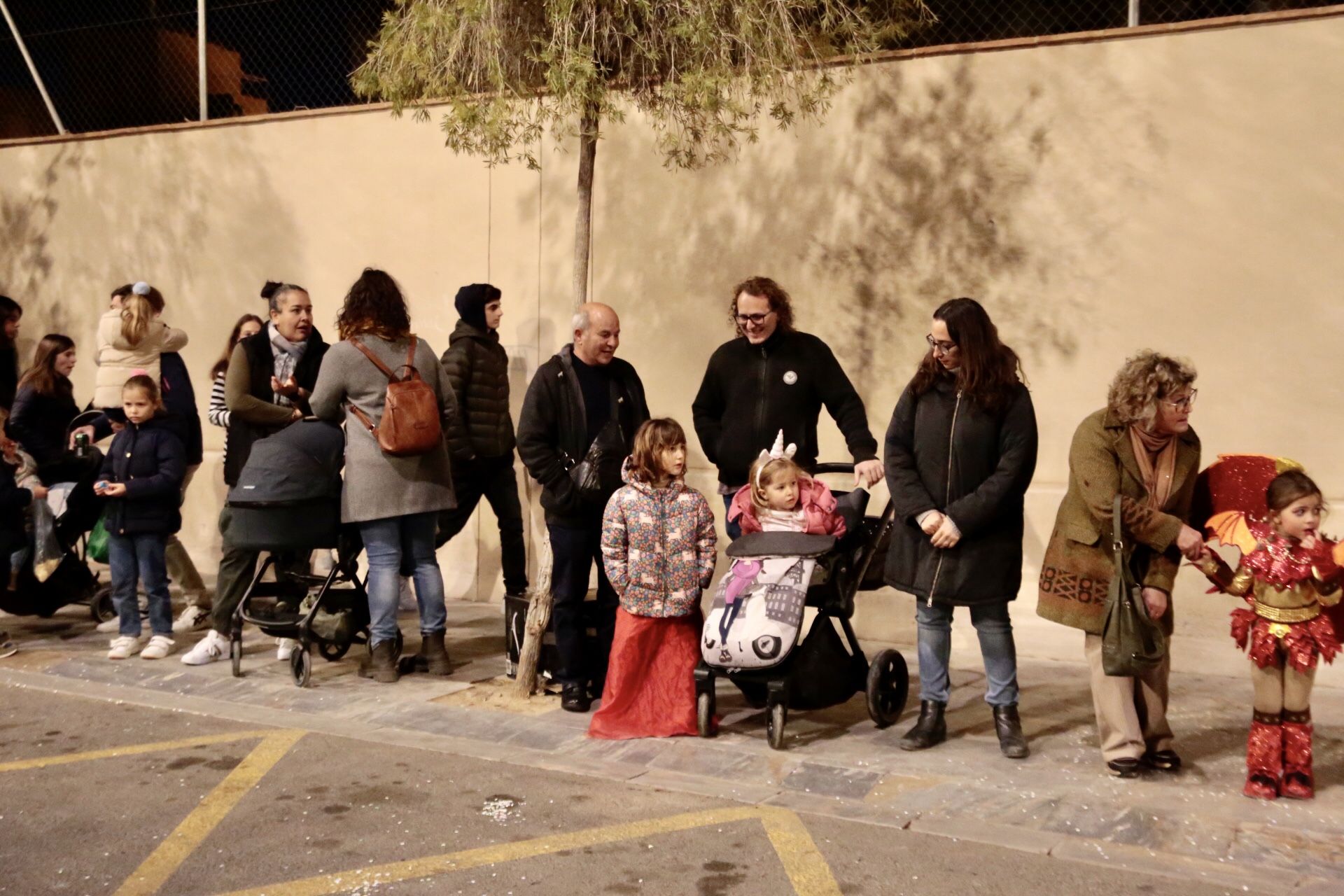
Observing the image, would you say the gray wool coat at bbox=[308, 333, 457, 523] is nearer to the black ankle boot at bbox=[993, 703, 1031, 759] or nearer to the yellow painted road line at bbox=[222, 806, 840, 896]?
the yellow painted road line at bbox=[222, 806, 840, 896]

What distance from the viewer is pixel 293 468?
22.9 feet

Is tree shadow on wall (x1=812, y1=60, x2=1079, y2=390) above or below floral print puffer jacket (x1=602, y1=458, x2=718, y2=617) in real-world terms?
above

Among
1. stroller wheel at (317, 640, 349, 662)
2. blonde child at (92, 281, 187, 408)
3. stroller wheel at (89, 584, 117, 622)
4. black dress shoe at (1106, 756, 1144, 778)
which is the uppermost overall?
blonde child at (92, 281, 187, 408)

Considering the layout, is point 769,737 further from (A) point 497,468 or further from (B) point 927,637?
(A) point 497,468

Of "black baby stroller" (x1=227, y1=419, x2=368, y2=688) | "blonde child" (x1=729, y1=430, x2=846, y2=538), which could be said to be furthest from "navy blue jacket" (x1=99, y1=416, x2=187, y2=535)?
"blonde child" (x1=729, y1=430, x2=846, y2=538)

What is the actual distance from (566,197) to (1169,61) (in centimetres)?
381

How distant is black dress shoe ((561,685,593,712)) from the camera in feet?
22.0

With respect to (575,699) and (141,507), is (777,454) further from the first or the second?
(141,507)

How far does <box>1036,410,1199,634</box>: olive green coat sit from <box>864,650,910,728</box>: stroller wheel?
2.73ft

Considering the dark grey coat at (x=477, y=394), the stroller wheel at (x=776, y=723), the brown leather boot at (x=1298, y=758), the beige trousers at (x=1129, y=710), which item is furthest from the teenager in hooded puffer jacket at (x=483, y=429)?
the brown leather boot at (x=1298, y=758)

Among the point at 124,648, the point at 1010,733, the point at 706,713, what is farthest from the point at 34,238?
the point at 1010,733

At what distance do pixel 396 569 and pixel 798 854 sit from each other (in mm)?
3135

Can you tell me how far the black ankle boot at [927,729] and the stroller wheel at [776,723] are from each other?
517 mm

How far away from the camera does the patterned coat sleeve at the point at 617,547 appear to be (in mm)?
6273
